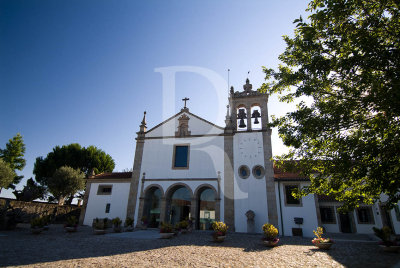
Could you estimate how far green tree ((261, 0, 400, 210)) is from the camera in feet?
16.4

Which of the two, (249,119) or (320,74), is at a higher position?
→ (249,119)

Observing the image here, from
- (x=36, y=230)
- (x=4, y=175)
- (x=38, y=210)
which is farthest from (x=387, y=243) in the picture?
(x=4, y=175)

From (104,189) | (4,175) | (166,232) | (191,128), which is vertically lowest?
(166,232)

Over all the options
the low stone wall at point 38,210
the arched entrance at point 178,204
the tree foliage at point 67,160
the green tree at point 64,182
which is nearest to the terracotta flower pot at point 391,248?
the arched entrance at point 178,204

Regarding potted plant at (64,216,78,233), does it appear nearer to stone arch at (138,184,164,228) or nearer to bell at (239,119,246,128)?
stone arch at (138,184,164,228)

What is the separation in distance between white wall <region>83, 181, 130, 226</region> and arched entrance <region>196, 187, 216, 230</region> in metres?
7.33

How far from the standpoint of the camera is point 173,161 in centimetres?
2091

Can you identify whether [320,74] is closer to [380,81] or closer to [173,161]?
[380,81]

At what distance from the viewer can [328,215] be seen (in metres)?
19.0

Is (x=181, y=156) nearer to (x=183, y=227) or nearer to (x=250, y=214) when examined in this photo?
(x=183, y=227)

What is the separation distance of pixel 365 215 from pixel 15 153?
4815cm

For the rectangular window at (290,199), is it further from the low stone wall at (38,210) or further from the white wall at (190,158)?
the low stone wall at (38,210)

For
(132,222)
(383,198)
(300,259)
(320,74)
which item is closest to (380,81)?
(320,74)

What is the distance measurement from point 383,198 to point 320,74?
16687 millimetres
